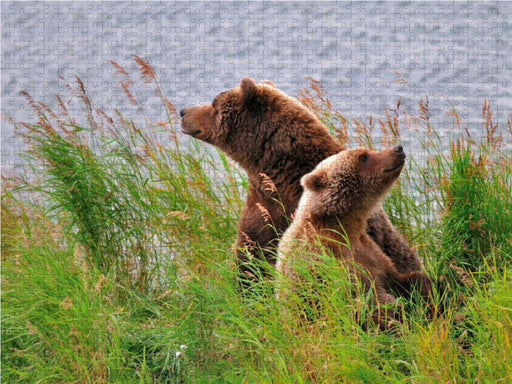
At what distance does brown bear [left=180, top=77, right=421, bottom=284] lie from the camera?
4176 millimetres

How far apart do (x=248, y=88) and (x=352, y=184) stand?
938 millimetres

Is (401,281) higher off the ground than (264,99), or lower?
lower

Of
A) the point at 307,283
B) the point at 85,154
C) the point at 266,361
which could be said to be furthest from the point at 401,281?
the point at 85,154

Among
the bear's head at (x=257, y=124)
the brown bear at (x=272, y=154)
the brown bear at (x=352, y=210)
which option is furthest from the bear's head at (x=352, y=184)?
the bear's head at (x=257, y=124)

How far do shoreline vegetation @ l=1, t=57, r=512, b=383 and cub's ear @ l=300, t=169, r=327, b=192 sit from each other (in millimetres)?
493

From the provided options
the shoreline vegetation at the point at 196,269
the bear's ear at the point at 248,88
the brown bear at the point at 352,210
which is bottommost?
the shoreline vegetation at the point at 196,269

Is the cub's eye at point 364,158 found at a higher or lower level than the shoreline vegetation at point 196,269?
higher

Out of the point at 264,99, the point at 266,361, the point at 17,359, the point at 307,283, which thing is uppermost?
the point at 264,99

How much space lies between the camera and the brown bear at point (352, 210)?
3.71m

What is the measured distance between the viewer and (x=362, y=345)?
3.16 metres

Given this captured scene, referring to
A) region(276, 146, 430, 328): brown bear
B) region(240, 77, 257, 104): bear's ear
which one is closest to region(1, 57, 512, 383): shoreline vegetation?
region(276, 146, 430, 328): brown bear

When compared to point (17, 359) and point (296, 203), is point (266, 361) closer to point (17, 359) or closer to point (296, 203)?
point (296, 203)

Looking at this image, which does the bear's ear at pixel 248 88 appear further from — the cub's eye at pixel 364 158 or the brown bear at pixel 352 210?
the cub's eye at pixel 364 158

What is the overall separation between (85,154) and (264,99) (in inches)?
54.7
